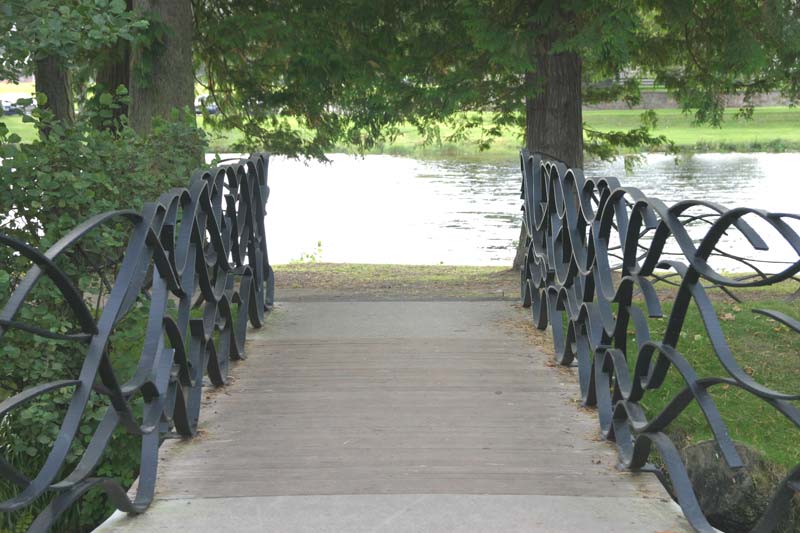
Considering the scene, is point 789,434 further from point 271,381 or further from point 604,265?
point 271,381

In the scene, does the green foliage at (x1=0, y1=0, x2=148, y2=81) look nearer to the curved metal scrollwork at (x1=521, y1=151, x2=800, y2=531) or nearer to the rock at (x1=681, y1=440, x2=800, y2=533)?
the curved metal scrollwork at (x1=521, y1=151, x2=800, y2=531)

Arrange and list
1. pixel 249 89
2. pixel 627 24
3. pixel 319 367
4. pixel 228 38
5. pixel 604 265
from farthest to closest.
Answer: pixel 249 89
pixel 228 38
pixel 627 24
pixel 319 367
pixel 604 265

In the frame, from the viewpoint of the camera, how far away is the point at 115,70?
11.6m

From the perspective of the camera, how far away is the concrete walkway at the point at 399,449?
3621 mm

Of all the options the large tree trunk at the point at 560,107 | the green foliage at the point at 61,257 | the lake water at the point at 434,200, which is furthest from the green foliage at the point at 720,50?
the green foliage at the point at 61,257

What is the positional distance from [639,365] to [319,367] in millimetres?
2264

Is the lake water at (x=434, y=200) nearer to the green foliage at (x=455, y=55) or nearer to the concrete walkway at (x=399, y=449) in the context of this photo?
the green foliage at (x=455, y=55)

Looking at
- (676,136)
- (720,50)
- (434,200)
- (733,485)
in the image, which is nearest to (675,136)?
(676,136)

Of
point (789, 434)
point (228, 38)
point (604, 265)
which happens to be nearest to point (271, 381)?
point (604, 265)

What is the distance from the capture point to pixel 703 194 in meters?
23.4

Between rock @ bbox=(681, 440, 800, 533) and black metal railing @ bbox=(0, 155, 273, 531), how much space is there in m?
Answer: 2.50

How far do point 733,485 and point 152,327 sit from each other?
308cm

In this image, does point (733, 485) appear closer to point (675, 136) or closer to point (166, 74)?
point (166, 74)

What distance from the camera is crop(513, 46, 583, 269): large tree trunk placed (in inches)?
427
